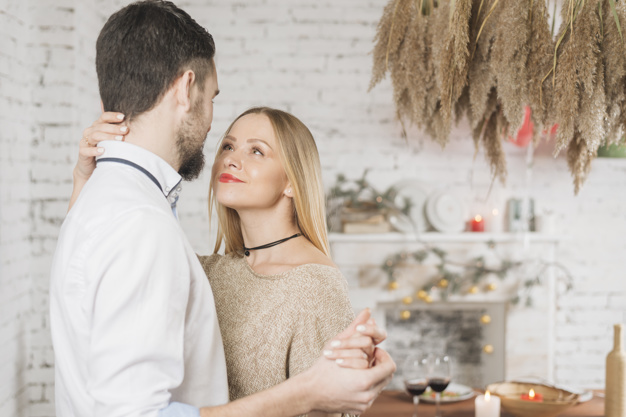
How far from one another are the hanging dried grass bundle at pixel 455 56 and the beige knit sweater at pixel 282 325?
55cm

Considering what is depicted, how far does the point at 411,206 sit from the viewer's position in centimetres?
355

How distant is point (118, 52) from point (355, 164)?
2.70m

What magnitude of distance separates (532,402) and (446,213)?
1776 mm

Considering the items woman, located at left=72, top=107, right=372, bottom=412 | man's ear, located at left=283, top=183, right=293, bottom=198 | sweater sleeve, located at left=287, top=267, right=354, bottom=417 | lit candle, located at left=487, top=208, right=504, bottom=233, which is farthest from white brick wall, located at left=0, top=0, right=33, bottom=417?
lit candle, located at left=487, top=208, right=504, bottom=233

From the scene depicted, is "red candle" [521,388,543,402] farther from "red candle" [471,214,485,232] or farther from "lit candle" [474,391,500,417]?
"red candle" [471,214,485,232]

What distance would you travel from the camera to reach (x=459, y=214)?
3564mm

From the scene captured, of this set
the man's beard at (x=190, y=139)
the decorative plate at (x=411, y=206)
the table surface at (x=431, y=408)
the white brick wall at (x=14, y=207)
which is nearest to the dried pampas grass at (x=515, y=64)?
the man's beard at (x=190, y=139)

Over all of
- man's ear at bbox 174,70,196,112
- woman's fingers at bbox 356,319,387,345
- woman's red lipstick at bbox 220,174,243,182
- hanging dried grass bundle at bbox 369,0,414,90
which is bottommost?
woman's fingers at bbox 356,319,387,345

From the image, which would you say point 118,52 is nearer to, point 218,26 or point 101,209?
point 101,209

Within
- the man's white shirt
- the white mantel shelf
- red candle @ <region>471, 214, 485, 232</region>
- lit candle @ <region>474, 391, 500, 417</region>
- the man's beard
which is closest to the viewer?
the man's white shirt

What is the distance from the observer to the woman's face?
144cm

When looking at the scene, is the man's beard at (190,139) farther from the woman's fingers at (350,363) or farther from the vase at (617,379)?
the vase at (617,379)

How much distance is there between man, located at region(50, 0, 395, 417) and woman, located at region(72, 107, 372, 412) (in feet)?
0.68

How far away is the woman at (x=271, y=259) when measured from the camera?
4.37 feet
